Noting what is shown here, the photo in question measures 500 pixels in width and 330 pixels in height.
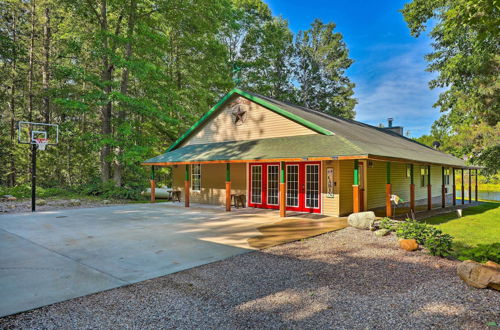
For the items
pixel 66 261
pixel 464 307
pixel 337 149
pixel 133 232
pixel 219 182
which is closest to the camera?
pixel 464 307

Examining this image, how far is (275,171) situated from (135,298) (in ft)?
31.8

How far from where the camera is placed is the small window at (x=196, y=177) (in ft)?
53.0

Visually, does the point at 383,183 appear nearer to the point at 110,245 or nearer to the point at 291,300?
the point at 291,300

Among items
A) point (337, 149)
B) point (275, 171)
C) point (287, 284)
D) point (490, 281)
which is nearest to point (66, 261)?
point (287, 284)

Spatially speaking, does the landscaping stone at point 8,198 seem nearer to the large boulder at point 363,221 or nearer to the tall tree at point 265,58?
the large boulder at point 363,221

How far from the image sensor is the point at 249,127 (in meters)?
14.1

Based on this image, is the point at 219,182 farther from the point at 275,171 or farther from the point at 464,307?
the point at 464,307

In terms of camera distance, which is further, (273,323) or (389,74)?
(389,74)

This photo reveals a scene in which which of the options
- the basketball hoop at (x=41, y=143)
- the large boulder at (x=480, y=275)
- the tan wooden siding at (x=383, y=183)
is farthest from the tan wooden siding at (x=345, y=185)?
the basketball hoop at (x=41, y=143)

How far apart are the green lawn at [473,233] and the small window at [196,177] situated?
36.3 ft

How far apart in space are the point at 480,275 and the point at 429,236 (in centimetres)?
225

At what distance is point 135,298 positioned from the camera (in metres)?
3.98

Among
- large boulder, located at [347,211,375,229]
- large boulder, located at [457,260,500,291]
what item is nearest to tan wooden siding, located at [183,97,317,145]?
large boulder, located at [347,211,375,229]

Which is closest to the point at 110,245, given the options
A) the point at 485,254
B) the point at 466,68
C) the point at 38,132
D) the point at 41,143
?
the point at 485,254
